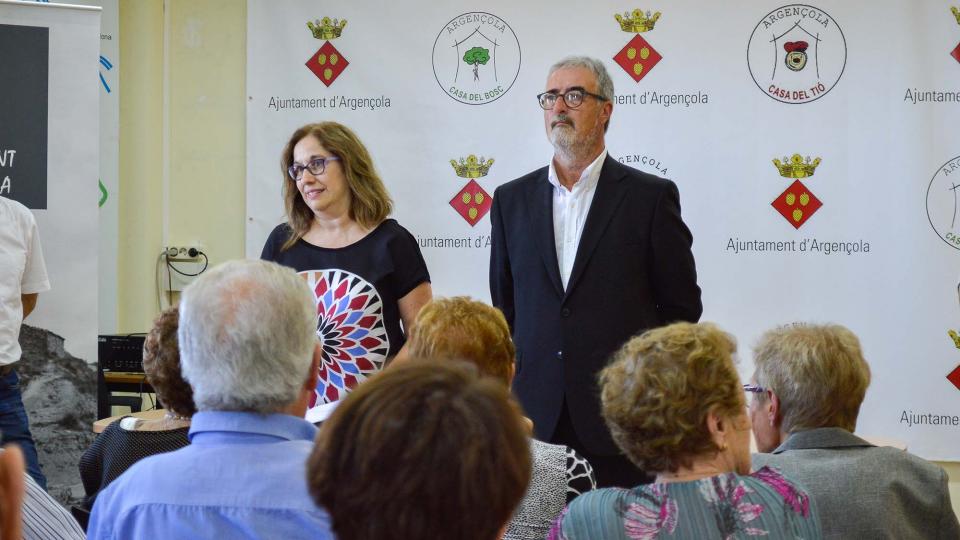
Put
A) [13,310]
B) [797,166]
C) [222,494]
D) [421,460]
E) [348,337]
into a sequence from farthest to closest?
[797,166] → [13,310] → [348,337] → [222,494] → [421,460]

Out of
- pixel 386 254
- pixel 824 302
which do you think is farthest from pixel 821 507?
pixel 824 302

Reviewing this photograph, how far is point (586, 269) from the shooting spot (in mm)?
2936

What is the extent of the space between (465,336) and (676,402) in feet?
1.67

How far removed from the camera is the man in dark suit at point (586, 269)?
288cm

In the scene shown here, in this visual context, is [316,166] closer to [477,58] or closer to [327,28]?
[477,58]

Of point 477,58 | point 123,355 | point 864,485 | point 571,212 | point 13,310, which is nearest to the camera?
point 864,485

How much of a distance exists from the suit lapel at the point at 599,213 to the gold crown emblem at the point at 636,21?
190 centimetres

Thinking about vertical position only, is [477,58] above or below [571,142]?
above

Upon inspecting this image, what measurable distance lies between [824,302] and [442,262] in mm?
1866

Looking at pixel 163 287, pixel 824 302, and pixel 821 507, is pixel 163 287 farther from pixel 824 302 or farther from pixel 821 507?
pixel 821 507

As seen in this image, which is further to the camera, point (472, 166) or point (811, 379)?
point (472, 166)

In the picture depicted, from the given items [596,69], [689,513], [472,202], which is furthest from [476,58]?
[689,513]

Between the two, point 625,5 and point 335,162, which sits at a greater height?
point 625,5

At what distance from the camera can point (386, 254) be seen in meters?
2.91
